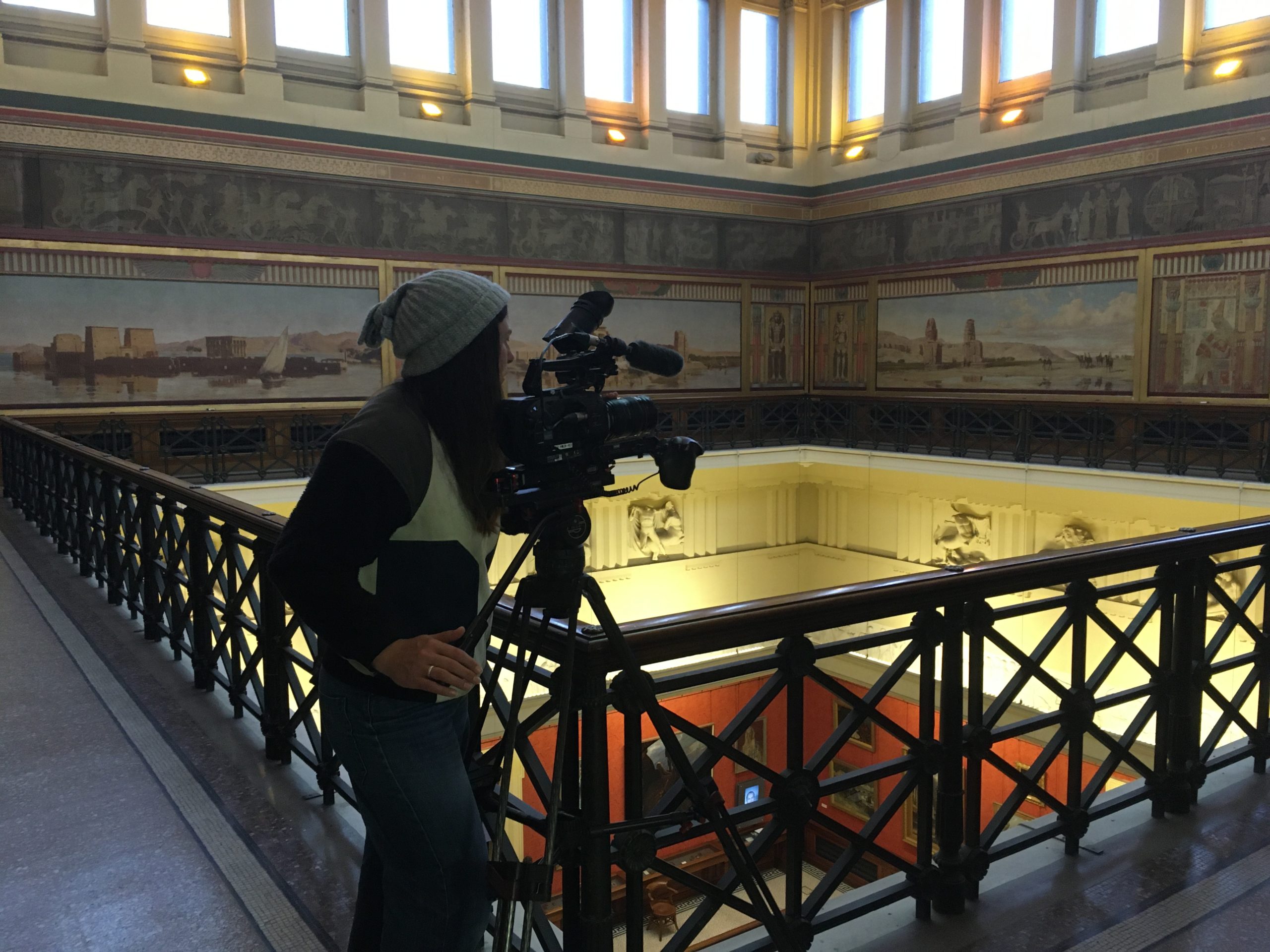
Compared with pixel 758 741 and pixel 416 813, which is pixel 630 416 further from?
pixel 758 741

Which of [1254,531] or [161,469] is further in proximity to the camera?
[161,469]

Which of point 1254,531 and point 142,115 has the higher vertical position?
point 142,115

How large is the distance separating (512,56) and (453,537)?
14917mm

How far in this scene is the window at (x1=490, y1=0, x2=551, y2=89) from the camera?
14875 mm

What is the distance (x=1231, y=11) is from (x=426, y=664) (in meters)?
14.3

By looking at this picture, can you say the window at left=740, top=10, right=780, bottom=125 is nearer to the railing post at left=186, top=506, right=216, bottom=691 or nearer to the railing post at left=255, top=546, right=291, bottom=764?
the railing post at left=186, top=506, right=216, bottom=691

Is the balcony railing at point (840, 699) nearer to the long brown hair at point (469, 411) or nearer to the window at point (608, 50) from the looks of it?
the long brown hair at point (469, 411)

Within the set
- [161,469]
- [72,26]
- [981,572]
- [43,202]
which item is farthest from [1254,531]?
[72,26]

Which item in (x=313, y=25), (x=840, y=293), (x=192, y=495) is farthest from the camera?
(x=840, y=293)

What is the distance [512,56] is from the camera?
15023mm

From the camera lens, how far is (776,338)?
17188 mm

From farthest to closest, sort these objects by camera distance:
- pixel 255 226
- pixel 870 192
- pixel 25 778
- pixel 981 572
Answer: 1. pixel 870 192
2. pixel 255 226
3. pixel 25 778
4. pixel 981 572

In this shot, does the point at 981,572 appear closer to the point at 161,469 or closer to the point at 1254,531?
the point at 1254,531

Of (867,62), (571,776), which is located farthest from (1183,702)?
(867,62)
